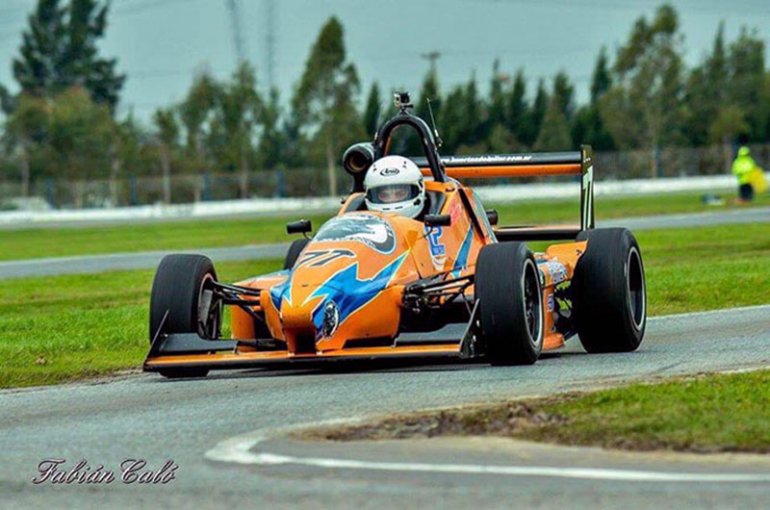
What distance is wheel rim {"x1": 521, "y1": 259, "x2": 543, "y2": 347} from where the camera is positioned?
12914mm

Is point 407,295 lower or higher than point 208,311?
higher

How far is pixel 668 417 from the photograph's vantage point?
9148 millimetres

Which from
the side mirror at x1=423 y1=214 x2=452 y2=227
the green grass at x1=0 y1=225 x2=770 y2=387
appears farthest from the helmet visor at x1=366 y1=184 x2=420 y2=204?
the green grass at x1=0 y1=225 x2=770 y2=387

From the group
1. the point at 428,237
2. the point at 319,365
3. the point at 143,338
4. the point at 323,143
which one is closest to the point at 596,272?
the point at 428,237

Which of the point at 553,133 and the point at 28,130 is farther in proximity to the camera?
the point at 553,133

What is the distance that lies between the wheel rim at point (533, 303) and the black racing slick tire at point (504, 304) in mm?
322

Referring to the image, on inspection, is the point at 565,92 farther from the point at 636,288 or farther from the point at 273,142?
the point at 636,288

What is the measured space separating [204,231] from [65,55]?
63.8 metres

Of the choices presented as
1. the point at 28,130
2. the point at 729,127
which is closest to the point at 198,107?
the point at 28,130

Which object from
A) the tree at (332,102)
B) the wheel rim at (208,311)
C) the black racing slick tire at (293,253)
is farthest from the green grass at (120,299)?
the tree at (332,102)

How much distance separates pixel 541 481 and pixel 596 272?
6.41 metres

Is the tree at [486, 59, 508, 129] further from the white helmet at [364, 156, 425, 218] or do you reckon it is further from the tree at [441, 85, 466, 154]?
the white helmet at [364, 156, 425, 218]

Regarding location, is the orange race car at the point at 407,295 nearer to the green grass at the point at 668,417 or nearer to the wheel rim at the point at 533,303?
the wheel rim at the point at 533,303

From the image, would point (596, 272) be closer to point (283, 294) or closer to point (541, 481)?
point (283, 294)
